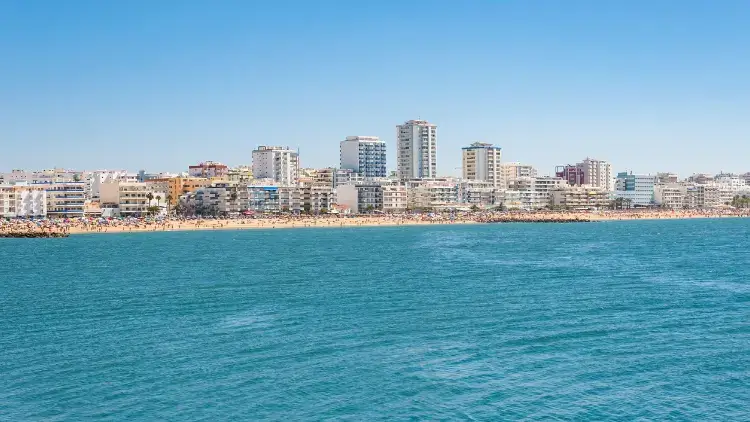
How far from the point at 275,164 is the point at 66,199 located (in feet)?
209

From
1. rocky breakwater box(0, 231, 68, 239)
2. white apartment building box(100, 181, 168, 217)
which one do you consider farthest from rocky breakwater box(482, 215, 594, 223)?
rocky breakwater box(0, 231, 68, 239)

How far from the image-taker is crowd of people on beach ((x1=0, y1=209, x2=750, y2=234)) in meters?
108

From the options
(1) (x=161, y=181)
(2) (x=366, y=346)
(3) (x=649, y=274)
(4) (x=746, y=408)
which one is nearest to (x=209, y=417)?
(2) (x=366, y=346)

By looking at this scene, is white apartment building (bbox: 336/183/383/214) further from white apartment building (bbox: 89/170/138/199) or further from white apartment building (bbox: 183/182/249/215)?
white apartment building (bbox: 89/170/138/199)

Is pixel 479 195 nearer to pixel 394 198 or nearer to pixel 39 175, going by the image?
pixel 394 198

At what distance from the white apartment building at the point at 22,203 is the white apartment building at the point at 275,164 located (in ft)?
211

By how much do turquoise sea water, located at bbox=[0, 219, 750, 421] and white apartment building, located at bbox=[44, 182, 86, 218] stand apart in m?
78.7

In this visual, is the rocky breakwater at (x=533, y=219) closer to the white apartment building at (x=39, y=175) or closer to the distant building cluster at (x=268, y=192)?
the distant building cluster at (x=268, y=192)

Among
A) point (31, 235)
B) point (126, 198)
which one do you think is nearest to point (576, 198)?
point (126, 198)

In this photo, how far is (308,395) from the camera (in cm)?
2061

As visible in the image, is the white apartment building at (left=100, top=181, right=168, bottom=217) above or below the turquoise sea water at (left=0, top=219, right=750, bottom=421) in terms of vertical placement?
above

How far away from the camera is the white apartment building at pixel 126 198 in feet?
438

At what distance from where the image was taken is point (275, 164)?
602 ft

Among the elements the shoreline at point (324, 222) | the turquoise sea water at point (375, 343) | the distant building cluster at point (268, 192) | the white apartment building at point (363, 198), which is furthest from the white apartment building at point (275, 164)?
the turquoise sea water at point (375, 343)
